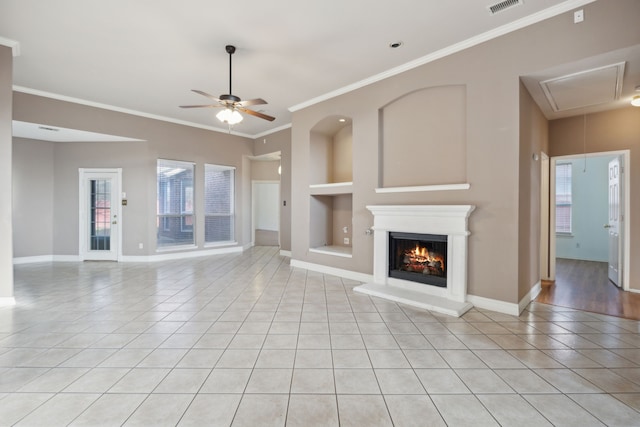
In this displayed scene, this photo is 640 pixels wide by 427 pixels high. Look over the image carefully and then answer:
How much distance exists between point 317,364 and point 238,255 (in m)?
5.73

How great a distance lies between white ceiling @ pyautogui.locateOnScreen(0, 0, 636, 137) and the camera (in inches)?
124

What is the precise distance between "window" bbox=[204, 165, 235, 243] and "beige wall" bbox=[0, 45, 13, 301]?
167 inches

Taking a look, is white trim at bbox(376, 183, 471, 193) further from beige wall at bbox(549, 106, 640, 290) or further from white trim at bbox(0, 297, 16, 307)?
white trim at bbox(0, 297, 16, 307)

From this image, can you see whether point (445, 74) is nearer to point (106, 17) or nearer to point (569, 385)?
point (569, 385)

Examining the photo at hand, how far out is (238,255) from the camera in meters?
7.70

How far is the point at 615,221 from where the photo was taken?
4.82 m

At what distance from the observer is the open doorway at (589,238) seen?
4125mm

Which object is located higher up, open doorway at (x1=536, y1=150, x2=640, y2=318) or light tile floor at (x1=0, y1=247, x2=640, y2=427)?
open doorway at (x1=536, y1=150, x2=640, y2=318)

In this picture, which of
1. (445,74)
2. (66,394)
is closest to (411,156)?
(445,74)

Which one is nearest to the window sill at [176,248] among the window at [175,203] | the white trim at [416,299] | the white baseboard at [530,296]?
the window at [175,203]

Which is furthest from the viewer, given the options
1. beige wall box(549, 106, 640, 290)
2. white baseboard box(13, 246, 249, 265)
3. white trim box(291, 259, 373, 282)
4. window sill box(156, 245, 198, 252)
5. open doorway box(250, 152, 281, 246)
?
open doorway box(250, 152, 281, 246)

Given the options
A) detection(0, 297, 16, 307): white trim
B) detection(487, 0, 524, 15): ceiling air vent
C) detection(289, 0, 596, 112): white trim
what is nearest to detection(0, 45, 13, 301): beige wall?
detection(0, 297, 16, 307): white trim

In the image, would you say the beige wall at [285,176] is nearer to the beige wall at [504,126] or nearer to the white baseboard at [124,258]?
the white baseboard at [124,258]

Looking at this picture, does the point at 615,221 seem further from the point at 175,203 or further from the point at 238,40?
the point at 175,203
